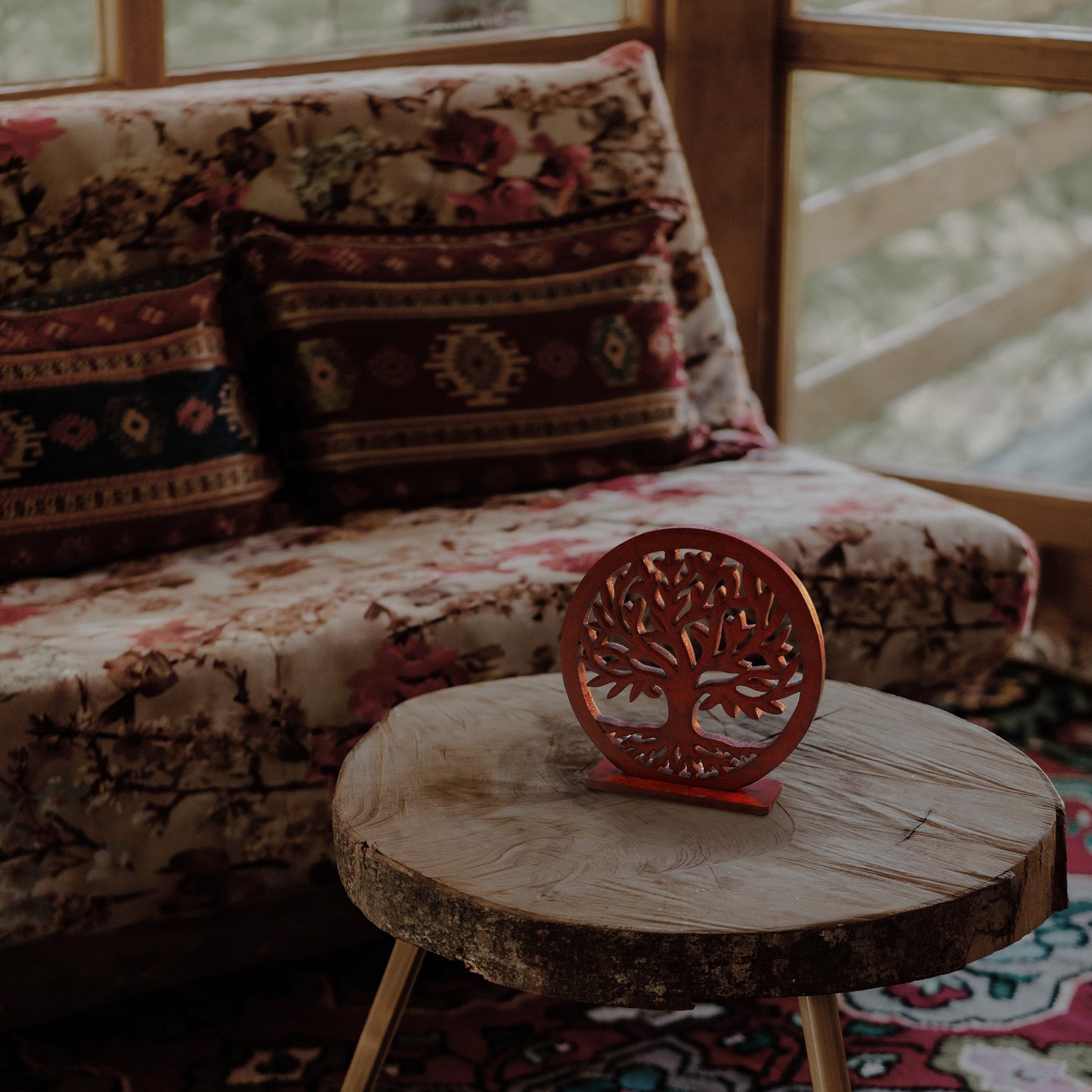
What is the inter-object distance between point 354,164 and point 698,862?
4.39 ft

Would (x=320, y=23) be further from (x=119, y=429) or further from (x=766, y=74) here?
(x=119, y=429)

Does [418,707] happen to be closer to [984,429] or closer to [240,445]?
[240,445]

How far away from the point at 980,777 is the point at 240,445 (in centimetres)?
108

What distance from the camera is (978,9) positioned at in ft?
8.13

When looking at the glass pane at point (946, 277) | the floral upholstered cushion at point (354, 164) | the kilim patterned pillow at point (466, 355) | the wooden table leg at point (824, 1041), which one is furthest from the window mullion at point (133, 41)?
the wooden table leg at point (824, 1041)

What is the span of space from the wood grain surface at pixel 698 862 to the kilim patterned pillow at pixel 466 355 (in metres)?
0.73

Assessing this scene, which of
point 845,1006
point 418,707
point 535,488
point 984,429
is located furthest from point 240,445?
point 984,429

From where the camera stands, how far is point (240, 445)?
1859mm

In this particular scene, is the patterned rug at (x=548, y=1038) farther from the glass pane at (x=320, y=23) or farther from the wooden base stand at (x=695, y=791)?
the glass pane at (x=320, y=23)

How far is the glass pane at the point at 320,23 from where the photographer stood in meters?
2.23

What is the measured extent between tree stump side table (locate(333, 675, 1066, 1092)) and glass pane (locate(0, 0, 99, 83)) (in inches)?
52.6

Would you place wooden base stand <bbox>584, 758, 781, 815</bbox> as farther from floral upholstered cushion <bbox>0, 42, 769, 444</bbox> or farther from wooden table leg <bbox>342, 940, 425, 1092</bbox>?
floral upholstered cushion <bbox>0, 42, 769, 444</bbox>

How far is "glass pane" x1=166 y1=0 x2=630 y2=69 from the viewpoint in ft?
7.32

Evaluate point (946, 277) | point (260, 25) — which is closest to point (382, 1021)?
point (260, 25)
